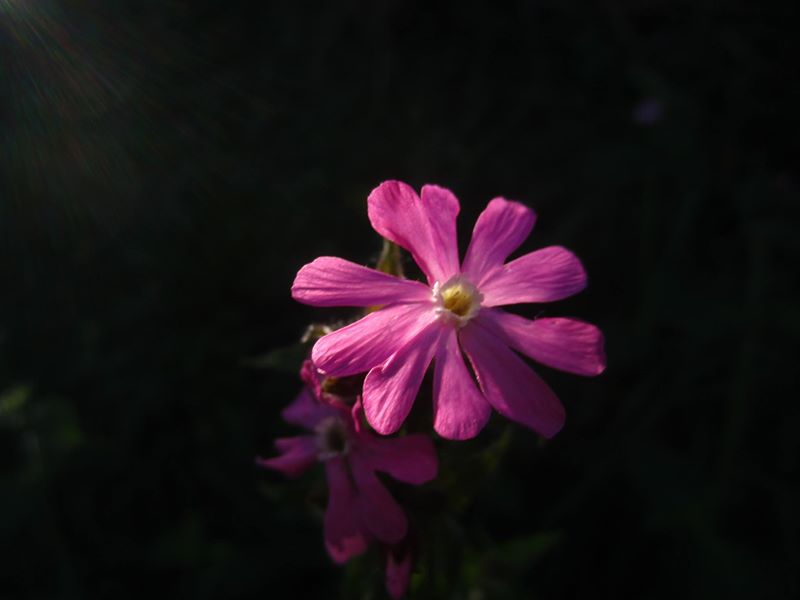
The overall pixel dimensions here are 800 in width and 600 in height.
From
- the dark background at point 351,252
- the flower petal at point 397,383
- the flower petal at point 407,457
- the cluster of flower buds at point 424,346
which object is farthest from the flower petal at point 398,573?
the dark background at point 351,252

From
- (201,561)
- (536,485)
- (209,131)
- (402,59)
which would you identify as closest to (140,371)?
(201,561)

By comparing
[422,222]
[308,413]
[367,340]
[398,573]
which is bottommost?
[398,573]

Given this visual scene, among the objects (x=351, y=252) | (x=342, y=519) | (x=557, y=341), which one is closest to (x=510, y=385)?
(x=557, y=341)

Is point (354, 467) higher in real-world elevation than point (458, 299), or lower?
lower

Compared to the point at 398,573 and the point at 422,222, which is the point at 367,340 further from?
the point at 398,573

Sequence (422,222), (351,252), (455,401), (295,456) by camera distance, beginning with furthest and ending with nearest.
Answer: (351,252)
(295,456)
(422,222)
(455,401)

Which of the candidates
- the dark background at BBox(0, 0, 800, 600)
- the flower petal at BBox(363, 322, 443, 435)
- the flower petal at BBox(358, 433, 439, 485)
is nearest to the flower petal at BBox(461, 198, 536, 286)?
the flower petal at BBox(363, 322, 443, 435)

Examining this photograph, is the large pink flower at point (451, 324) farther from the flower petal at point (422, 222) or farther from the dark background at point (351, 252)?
the dark background at point (351, 252)
